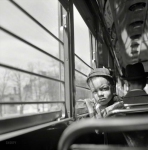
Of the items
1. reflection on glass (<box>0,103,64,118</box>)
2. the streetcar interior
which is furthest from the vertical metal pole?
reflection on glass (<box>0,103,64,118</box>)

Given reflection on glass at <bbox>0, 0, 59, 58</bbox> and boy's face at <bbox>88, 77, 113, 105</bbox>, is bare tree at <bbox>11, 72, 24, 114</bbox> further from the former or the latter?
boy's face at <bbox>88, 77, 113, 105</bbox>

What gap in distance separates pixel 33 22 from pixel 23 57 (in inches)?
10.3

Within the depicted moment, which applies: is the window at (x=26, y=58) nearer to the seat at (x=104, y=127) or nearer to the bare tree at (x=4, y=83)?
the bare tree at (x=4, y=83)

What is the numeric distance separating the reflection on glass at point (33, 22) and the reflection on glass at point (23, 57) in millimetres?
18

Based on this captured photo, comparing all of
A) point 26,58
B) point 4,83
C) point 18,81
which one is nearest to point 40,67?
point 26,58

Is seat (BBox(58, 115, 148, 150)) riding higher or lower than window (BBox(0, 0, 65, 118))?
lower

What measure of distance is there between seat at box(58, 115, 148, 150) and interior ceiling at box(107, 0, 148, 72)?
5.29 feet

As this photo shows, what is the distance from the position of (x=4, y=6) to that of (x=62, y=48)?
2.86 feet

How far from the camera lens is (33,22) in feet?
4.34

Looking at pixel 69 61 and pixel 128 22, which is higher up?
pixel 128 22

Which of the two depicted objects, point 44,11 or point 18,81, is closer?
point 18,81

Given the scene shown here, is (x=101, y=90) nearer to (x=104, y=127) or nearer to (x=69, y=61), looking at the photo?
(x=69, y=61)

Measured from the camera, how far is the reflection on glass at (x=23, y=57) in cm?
105

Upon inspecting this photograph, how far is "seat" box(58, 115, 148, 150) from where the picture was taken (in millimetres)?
422
